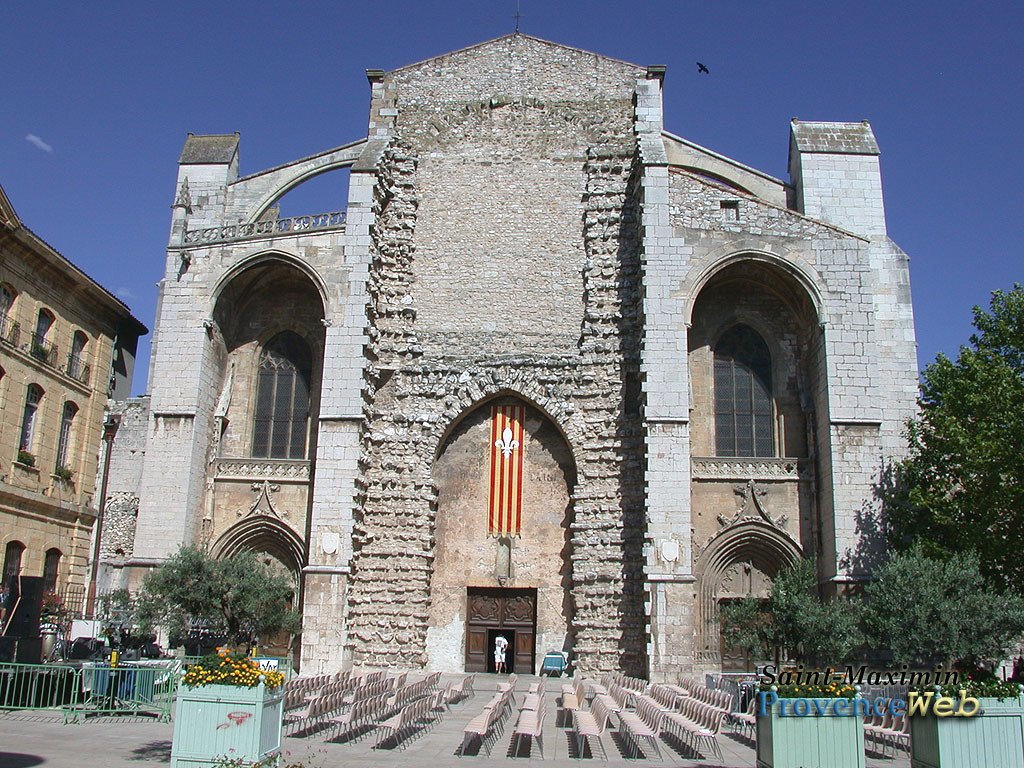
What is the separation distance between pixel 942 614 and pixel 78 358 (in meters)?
20.4

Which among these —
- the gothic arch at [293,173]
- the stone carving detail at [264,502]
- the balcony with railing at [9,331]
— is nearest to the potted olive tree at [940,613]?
the stone carving detail at [264,502]

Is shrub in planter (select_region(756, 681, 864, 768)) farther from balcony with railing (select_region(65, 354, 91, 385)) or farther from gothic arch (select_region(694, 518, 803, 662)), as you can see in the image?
balcony with railing (select_region(65, 354, 91, 385))

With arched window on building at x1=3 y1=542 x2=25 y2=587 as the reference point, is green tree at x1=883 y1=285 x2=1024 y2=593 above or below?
above

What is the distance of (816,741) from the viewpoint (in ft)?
28.8

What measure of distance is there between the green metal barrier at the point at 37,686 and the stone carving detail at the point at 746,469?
520 inches

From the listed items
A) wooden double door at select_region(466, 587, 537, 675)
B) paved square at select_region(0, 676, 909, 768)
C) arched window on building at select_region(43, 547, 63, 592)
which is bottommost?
paved square at select_region(0, 676, 909, 768)

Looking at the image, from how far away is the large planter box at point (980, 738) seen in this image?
8633 mm

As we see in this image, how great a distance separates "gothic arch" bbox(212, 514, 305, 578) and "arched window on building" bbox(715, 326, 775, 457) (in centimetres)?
1008

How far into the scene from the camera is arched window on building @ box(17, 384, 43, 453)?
2173 cm

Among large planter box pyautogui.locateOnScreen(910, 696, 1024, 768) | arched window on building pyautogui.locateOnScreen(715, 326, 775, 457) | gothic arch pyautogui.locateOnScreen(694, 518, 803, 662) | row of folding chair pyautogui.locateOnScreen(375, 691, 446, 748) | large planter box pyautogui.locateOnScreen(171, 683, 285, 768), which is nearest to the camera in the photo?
large planter box pyautogui.locateOnScreen(910, 696, 1024, 768)

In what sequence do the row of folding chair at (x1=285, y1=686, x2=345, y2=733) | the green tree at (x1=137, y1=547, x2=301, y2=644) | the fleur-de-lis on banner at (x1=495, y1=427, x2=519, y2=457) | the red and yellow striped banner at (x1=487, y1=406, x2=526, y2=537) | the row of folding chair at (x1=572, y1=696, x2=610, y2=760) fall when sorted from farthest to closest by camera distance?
the fleur-de-lis on banner at (x1=495, y1=427, x2=519, y2=457)
the red and yellow striped banner at (x1=487, y1=406, x2=526, y2=537)
the green tree at (x1=137, y1=547, x2=301, y2=644)
the row of folding chair at (x1=285, y1=686, x2=345, y2=733)
the row of folding chair at (x1=572, y1=696, x2=610, y2=760)

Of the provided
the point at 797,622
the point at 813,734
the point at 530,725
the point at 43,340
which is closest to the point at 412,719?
the point at 530,725

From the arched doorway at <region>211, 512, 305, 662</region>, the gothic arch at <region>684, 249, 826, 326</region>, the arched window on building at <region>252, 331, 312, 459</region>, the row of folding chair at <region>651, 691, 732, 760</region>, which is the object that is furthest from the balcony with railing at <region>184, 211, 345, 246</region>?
the row of folding chair at <region>651, 691, 732, 760</region>

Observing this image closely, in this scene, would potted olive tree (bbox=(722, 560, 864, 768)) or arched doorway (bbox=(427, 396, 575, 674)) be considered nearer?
potted olive tree (bbox=(722, 560, 864, 768))
